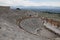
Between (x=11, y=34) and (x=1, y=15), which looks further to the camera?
(x=1, y=15)

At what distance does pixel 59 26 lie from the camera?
25.5 feet

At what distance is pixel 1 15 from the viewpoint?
620 cm

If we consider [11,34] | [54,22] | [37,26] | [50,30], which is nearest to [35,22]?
[37,26]

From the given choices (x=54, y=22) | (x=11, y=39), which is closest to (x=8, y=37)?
(x=11, y=39)

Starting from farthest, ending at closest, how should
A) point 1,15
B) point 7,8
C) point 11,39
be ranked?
point 7,8 → point 1,15 → point 11,39

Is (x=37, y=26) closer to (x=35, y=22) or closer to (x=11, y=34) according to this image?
(x=35, y=22)

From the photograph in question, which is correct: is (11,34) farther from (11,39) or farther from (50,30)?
(50,30)

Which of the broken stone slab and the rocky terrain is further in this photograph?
the broken stone slab

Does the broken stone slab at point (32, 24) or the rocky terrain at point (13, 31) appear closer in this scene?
the rocky terrain at point (13, 31)

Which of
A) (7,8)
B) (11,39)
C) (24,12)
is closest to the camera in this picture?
(11,39)

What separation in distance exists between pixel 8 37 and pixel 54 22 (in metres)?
3.47

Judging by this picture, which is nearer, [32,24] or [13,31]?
[13,31]

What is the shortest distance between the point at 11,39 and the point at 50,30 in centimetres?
250

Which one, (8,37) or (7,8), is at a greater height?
(7,8)
